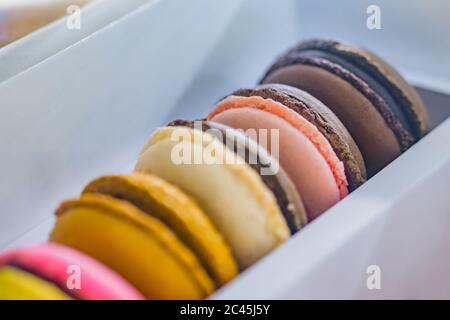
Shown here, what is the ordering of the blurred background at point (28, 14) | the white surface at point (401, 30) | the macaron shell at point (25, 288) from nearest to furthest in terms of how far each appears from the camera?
the macaron shell at point (25, 288) < the white surface at point (401, 30) < the blurred background at point (28, 14)

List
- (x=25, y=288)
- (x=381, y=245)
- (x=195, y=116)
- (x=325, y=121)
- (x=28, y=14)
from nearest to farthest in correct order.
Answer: (x=25, y=288), (x=381, y=245), (x=325, y=121), (x=195, y=116), (x=28, y=14)

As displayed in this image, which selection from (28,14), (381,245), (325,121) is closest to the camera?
(381,245)

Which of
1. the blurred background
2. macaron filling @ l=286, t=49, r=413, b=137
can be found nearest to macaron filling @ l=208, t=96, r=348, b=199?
macaron filling @ l=286, t=49, r=413, b=137

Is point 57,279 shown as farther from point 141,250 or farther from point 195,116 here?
point 195,116

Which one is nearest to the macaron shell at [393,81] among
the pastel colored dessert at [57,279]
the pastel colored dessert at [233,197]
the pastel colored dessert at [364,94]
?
the pastel colored dessert at [364,94]

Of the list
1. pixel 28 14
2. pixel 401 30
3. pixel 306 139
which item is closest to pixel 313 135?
pixel 306 139

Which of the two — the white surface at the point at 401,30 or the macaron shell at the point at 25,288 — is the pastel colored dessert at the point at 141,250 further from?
the white surface at the point at 401,30
